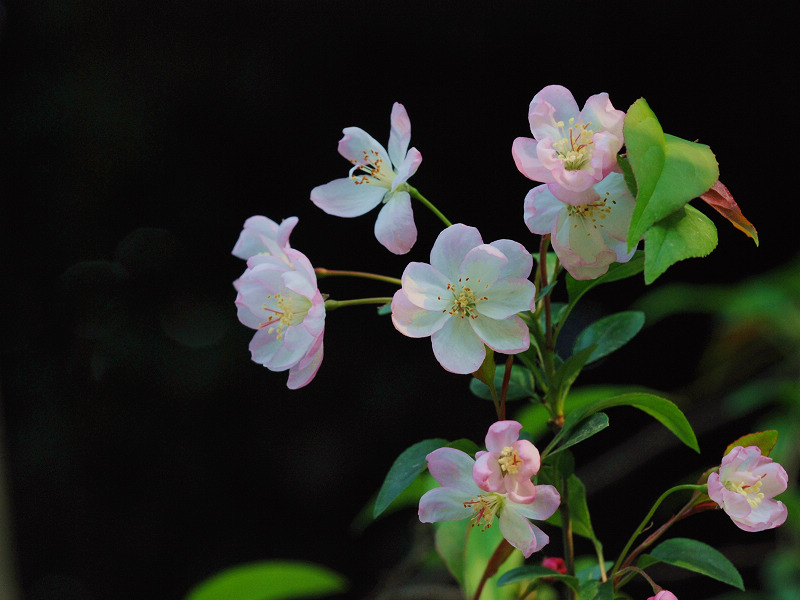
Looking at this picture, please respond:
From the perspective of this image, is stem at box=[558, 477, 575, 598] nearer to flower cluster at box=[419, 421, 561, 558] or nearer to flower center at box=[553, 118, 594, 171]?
flower cluster at box=[419, 421, 561, 558]

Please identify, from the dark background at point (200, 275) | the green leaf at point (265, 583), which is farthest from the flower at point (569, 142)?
the dark background at point (200, 275)

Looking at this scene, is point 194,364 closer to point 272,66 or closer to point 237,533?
point 237,533

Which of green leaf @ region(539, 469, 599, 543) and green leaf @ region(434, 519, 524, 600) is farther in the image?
green leaf @ region(434, 519, 524, 600)

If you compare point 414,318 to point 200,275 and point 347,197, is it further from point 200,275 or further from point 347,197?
point 200,275

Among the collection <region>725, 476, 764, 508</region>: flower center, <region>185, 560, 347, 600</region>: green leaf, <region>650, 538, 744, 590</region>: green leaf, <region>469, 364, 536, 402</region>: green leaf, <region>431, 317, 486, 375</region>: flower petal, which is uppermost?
<region>431, 317, 486, 375</region>: flower petal

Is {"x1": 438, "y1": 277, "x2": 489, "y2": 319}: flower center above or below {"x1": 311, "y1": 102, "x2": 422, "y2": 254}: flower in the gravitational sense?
below

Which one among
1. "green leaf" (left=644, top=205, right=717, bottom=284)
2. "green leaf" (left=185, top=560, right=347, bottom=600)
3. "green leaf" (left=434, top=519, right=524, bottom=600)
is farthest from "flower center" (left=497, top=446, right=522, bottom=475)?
"green leaf" (left=185, top=560, right=347, bottom=600)
